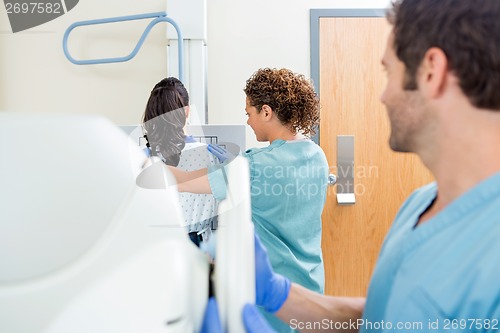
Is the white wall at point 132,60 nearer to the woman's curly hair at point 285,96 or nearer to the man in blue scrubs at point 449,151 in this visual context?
the woman's curly hair at point 285,96

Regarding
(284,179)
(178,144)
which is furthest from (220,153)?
(284,179)

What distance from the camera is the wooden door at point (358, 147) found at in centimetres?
210

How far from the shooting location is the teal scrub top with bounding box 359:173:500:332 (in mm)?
540

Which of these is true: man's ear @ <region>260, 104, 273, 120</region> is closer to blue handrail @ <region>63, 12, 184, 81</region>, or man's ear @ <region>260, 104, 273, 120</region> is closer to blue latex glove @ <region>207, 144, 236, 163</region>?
blue latex glove @ <region>207, 144, 236, 163</region>

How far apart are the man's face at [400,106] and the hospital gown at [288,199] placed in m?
0.65

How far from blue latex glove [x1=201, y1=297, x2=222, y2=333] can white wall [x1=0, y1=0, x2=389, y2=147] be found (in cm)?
160

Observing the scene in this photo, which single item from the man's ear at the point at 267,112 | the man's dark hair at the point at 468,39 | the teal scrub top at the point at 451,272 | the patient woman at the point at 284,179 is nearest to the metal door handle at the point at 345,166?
the patient woman at the point at 284,179

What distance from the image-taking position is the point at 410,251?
662mm

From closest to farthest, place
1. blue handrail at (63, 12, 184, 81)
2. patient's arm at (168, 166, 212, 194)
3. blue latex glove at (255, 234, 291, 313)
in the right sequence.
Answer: blue latex glove at (255, 234, 291, 313) → patient's arm at (168, 166, 212, 194) → blue handrail at (63, 12, 184, 81)

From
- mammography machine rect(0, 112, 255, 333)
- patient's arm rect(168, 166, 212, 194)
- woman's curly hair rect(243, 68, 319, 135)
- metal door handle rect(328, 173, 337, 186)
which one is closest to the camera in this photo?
mammography machine rect(0, 112, 255, 333)

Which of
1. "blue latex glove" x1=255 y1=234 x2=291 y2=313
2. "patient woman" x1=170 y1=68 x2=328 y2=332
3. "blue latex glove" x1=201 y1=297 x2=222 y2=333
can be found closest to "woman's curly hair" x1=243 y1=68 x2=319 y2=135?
"patient woman" x1=170 y1=68 x2=328 y2=332

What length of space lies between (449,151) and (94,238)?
437 millimetres

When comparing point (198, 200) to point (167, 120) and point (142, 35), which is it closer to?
point (167, 120)

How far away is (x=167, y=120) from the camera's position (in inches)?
57.1
